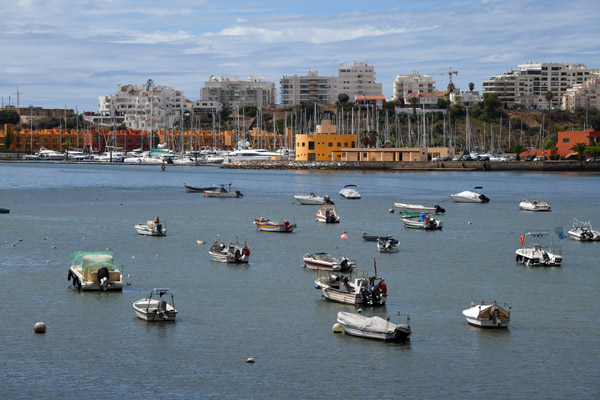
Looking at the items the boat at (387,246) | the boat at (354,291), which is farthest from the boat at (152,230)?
the boat at (354,291)

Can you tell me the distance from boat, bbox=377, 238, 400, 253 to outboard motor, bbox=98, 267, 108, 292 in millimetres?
22171

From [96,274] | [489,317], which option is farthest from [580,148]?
[96,274]

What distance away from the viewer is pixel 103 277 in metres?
45.0

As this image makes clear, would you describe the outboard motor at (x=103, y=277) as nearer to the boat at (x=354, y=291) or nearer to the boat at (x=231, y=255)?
the boat at (x=231, y=255)

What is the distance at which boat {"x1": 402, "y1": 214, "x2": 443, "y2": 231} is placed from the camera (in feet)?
250

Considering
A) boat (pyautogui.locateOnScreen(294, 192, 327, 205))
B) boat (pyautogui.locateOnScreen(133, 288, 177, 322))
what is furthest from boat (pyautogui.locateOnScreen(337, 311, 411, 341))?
boat (pyautogui.locateOnScreen(294, 192, 327, 205))

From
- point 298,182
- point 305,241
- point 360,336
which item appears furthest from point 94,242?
point 298,182

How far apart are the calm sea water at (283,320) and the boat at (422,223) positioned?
141 centimetres

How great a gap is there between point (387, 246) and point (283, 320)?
22.7 metres

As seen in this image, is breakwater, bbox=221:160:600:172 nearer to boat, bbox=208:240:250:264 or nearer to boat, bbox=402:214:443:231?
boat, bbox=402:214:443:231

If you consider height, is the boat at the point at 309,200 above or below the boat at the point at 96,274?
above

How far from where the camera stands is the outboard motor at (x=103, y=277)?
44.8 m

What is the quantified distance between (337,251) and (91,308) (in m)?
23.8

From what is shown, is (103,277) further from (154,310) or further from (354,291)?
(354,291)
